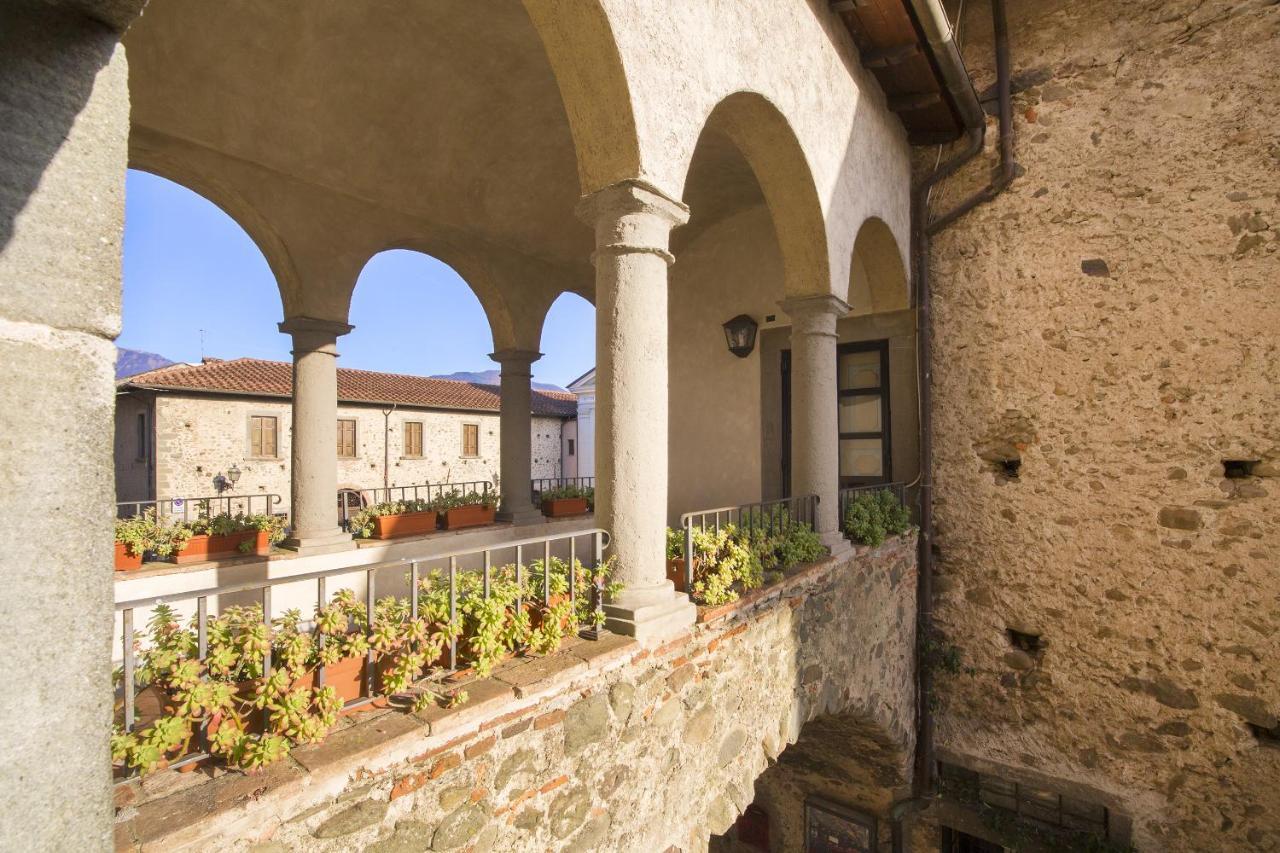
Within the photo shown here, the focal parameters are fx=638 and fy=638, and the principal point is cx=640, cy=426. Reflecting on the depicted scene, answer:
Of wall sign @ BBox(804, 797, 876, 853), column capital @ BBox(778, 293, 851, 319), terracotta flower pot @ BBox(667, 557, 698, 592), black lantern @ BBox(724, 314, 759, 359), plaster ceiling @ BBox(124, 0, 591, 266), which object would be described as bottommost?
wall sign @ BBox(804, 797, 876, 853)

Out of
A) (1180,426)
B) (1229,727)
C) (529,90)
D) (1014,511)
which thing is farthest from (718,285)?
(1229,727)

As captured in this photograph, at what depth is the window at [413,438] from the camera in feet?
64.9

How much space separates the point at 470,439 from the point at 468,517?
45.8ft

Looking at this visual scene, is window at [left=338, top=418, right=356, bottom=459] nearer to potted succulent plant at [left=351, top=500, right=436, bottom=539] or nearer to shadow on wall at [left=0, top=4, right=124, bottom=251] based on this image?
potted succulent plant at [left=351, top=500, right=436, bottom=539]

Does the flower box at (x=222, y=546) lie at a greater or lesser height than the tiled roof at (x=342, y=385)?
lesser

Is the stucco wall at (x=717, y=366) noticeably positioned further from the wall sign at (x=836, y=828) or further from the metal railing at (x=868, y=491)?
the wall sign at (x=836, y=828)

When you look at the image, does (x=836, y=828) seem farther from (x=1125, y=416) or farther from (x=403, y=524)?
(x=403, y=524)

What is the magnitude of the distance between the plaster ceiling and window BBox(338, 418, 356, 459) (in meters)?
12.2

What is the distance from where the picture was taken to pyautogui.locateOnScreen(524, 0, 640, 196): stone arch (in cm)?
305

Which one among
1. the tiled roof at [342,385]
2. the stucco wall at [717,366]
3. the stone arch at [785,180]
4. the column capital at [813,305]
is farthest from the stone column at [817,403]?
the tiled roof at [342,385]

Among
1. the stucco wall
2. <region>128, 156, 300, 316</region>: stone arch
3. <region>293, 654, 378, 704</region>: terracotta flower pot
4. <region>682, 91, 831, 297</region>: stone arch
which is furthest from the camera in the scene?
the stucco wall

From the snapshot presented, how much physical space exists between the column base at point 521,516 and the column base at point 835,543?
172 inches

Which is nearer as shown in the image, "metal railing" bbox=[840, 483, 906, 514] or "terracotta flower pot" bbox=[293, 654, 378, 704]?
"terracotta flower pot" bbox=[293, 654, 378, 704]

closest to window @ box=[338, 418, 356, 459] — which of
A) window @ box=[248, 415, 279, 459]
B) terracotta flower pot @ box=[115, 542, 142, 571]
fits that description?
window @ box=[248, 415, 279, 459]
